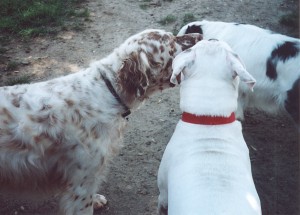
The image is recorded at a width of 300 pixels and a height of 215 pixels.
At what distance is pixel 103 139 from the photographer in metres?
3.65

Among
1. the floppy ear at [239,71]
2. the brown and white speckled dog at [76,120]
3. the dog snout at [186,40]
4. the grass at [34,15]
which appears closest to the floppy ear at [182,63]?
the floppy ear at [239,71]

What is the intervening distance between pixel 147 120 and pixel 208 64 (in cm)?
233

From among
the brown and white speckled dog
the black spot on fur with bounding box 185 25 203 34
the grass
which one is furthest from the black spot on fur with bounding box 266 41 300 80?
the grass

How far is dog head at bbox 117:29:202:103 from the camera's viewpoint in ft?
12.1

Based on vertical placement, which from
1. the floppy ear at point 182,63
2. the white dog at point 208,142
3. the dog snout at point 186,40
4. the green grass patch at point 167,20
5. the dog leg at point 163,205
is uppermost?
the floppy ear at point 182,63

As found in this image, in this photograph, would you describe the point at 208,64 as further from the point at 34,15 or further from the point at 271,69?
the point at 34,15

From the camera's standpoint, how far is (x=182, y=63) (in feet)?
11.0

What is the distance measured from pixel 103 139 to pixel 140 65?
0.77m

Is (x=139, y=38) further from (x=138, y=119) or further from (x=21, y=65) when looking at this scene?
(x=21, y=65)

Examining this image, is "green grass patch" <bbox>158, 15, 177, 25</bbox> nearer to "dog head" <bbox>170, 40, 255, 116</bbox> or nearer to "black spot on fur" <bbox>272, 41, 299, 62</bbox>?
"black spot on fur" <bbox>272, 41, 299, 62</bbox>

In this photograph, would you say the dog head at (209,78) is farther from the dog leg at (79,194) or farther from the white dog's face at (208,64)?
the dog leg at (79,194)

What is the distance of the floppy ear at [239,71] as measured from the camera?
10.3ft

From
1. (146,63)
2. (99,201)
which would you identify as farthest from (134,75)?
(99,201)

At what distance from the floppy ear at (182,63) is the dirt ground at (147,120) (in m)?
1.79
